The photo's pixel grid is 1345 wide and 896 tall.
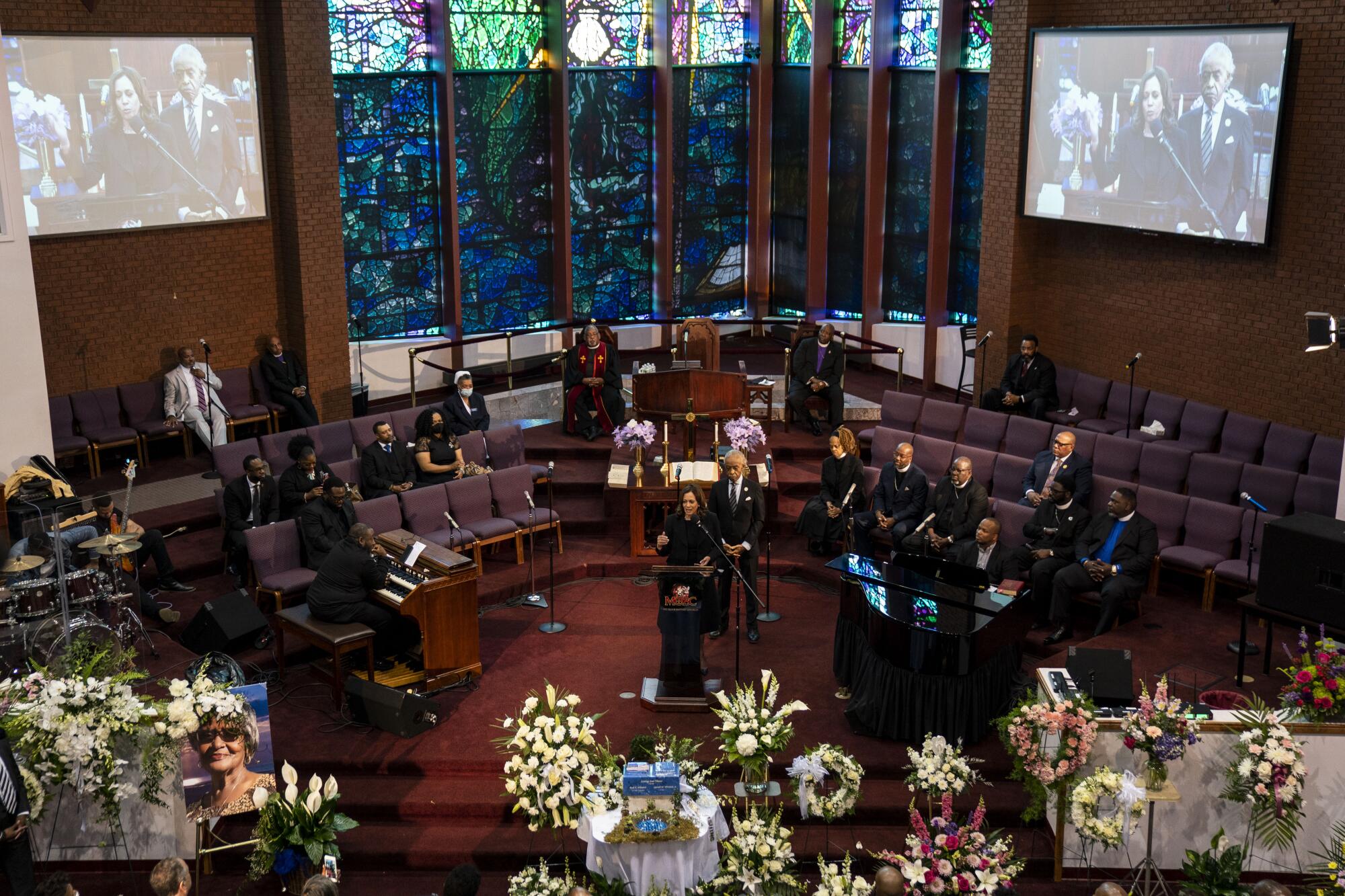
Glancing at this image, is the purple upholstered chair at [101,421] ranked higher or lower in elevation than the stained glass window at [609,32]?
lower

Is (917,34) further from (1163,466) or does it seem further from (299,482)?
(299,482)

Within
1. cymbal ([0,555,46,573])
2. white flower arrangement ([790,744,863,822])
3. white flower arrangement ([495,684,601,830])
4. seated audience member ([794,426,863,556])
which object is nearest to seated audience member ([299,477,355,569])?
cymbal ([0,555,46,573])

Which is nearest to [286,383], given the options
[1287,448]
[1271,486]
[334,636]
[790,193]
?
[334,636]

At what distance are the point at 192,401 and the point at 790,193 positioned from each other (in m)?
7.76

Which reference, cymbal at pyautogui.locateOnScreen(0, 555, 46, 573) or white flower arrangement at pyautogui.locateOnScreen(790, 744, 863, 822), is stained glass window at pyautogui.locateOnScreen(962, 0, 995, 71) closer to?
white flower arrangement at pyautogui.locateOnScreen(790, 744, 863, 822)

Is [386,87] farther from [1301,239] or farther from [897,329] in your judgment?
[1301,239]

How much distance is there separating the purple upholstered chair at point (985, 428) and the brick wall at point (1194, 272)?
5.74ft

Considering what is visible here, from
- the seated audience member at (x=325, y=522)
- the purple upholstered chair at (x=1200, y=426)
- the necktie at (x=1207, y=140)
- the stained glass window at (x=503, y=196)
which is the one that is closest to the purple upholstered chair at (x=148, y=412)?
the seated audience member at (x=325, y=522)

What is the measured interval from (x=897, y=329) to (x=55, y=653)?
10.3 meters

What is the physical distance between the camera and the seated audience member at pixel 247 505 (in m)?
11.5

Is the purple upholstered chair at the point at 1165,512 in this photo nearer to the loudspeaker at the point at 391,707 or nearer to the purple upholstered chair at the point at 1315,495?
the purple upholstered chair at the point at 1315,495

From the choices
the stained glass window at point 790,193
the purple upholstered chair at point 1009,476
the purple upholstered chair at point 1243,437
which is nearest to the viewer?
the purple upholstered chair at point 1009,476

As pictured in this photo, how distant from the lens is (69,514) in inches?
423

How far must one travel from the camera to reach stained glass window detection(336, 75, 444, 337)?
15422 millimetres
